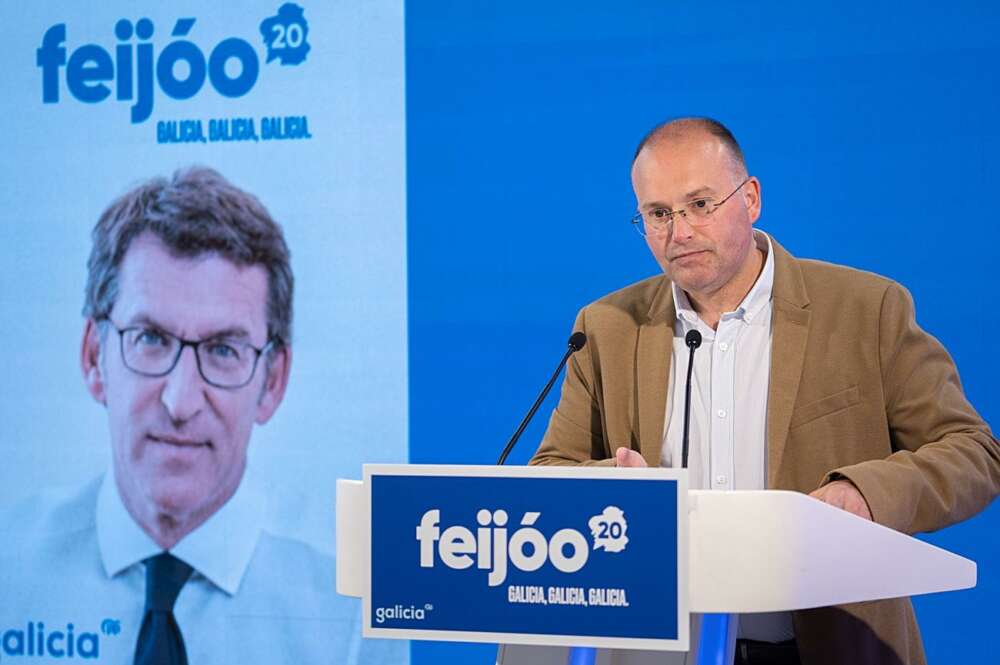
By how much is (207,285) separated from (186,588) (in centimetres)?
101

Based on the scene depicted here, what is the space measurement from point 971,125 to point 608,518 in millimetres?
2172

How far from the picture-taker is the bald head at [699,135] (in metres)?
2.47

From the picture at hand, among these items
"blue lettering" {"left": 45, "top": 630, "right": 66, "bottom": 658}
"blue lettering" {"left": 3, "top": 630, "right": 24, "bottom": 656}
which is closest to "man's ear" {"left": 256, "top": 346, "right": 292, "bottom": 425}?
"blue lettering" {"left": 45, "top": 630, "right": 66, "bottom": 658}

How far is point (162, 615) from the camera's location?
406 cm

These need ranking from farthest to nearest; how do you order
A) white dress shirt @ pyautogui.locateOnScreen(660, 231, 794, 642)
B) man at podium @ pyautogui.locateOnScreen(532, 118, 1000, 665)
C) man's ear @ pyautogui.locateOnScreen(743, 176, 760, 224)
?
1. man's ear @ pyautogui.locateOnScreen(743, 176, 760, 224)
2. white dress shirt @ pyautogui.locateOnScreen(660, 231, 794, 642)
3. man at podium @ pyautogui.locateOnScreen(532, 118, 1000, 665)

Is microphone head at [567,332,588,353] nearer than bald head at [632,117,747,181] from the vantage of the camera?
Yes

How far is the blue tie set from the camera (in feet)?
13.3

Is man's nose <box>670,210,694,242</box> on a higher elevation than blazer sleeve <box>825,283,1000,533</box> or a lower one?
higher

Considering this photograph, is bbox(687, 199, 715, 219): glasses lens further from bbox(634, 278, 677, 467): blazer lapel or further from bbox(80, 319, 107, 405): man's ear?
bbox(80, 319, 107, 405): man's ear

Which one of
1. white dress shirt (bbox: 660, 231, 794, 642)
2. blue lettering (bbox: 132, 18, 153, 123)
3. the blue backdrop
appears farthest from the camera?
blue lettering (bbox: 132, 18, 153, 123)

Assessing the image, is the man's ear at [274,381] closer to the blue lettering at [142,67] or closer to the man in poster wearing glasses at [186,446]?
the man in poster wearing glasses at [186,446]

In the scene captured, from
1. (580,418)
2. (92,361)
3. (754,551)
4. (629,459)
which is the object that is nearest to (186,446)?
(92,361)

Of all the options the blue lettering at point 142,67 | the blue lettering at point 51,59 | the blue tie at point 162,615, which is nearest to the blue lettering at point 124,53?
the blue lettering at point 142,67

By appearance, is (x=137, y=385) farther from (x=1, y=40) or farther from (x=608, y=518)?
(x=608, y=518)
